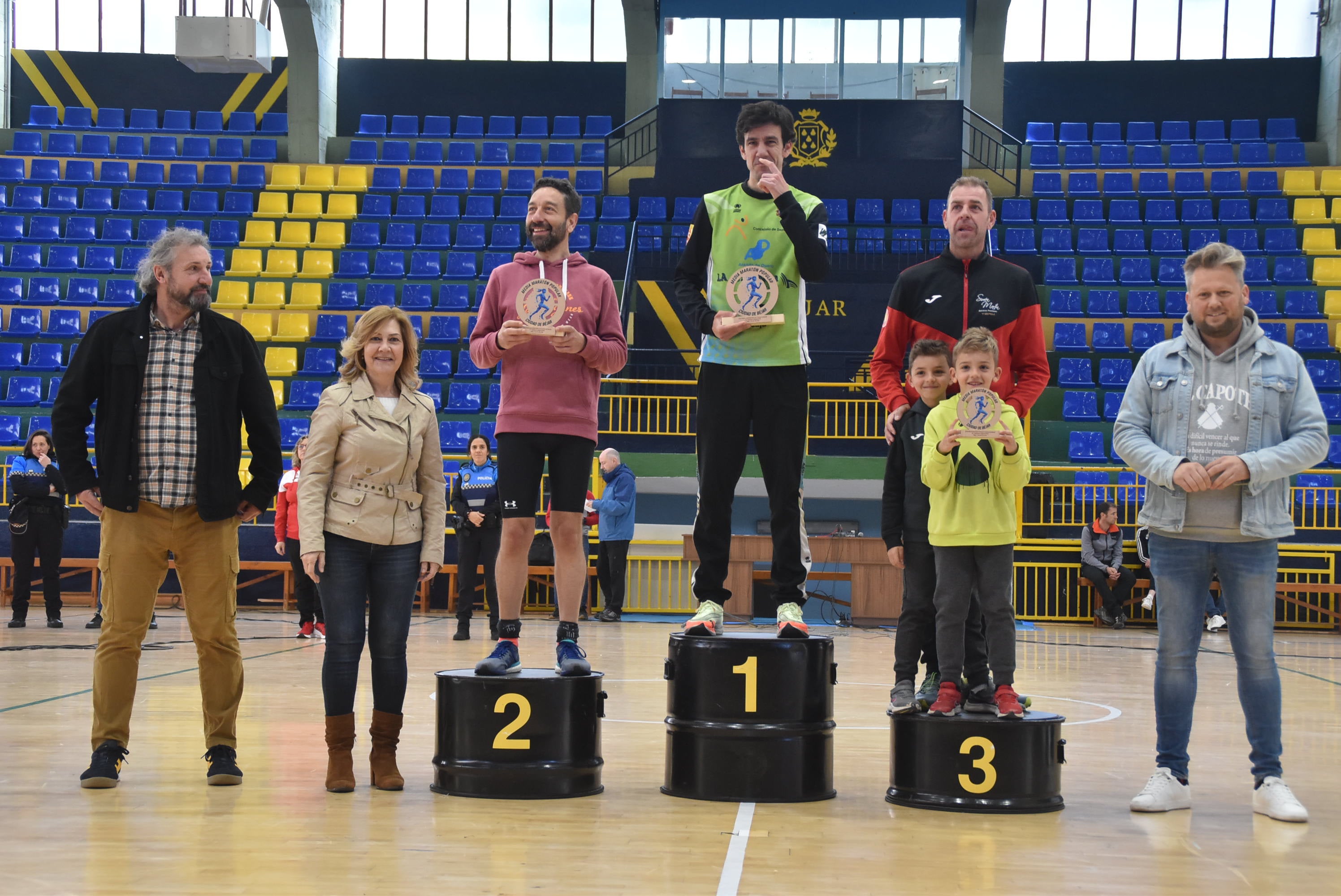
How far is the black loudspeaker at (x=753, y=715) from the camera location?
4.13 metres

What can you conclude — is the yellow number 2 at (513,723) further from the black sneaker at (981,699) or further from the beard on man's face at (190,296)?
the beard on man's face at (190,296)

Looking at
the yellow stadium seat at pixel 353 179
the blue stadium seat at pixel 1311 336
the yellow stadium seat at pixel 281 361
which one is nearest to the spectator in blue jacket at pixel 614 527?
the yellow stadium seat at pixel 281 361

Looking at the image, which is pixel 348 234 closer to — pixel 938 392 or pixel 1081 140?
pixel 1081 140

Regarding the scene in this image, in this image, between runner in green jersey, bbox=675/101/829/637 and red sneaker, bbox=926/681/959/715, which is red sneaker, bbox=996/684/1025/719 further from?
runner in green jersey, bbox=675/101/829/637

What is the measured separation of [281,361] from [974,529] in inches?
534

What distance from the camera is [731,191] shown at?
14.6ft

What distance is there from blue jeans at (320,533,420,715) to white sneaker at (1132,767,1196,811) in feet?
8.10

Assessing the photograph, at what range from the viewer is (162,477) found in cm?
433

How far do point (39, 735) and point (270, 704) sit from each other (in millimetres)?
1250

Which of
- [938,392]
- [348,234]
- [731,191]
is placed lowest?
[938,392]

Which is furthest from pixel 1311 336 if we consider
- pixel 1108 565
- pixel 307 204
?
pixel 307 204

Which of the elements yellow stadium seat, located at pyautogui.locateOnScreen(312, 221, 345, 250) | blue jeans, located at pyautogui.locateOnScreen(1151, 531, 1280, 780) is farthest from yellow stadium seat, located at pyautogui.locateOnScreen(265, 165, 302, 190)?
blue jeans, located at pyautogui.locateOnScreen(1151, 531, 1280, 780)

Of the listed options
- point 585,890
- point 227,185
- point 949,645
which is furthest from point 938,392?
point 227,185

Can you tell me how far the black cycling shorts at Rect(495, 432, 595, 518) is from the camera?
14.4 ft
